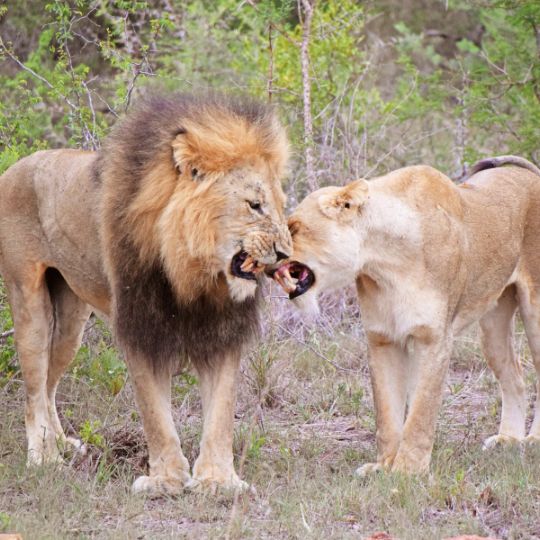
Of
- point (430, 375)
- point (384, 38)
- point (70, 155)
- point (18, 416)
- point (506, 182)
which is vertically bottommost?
point (384, 38)

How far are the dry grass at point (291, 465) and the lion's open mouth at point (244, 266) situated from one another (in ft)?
1.77

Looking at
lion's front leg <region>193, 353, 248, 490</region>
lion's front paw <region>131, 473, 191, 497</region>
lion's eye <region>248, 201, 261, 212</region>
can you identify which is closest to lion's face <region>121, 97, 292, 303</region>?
lion's eye <region>248, 201, 261, 212</region>

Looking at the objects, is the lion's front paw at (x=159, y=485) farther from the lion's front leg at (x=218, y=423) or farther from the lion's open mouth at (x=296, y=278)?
the lion's open mouth at (x=296, y=278)

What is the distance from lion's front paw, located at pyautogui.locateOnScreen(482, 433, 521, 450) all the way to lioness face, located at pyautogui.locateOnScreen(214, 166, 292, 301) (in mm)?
1458

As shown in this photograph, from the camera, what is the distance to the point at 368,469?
439 cm

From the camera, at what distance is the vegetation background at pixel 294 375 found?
3.83 m

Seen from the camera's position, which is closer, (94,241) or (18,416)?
(94,241)

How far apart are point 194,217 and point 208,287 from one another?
292mm

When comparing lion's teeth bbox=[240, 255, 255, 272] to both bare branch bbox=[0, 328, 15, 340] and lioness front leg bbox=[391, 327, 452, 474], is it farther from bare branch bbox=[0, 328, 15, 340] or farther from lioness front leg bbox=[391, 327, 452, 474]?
bare branch bbox=[0, 328, 15, 340]

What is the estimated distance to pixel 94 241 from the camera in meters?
4.62

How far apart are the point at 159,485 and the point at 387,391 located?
0.96 m

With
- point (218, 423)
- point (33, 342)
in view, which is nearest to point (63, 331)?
point (33, 342)

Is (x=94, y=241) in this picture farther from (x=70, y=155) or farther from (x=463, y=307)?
(x=463, y=307)

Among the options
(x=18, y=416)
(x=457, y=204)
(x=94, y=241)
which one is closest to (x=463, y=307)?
(x=457, y=204)
